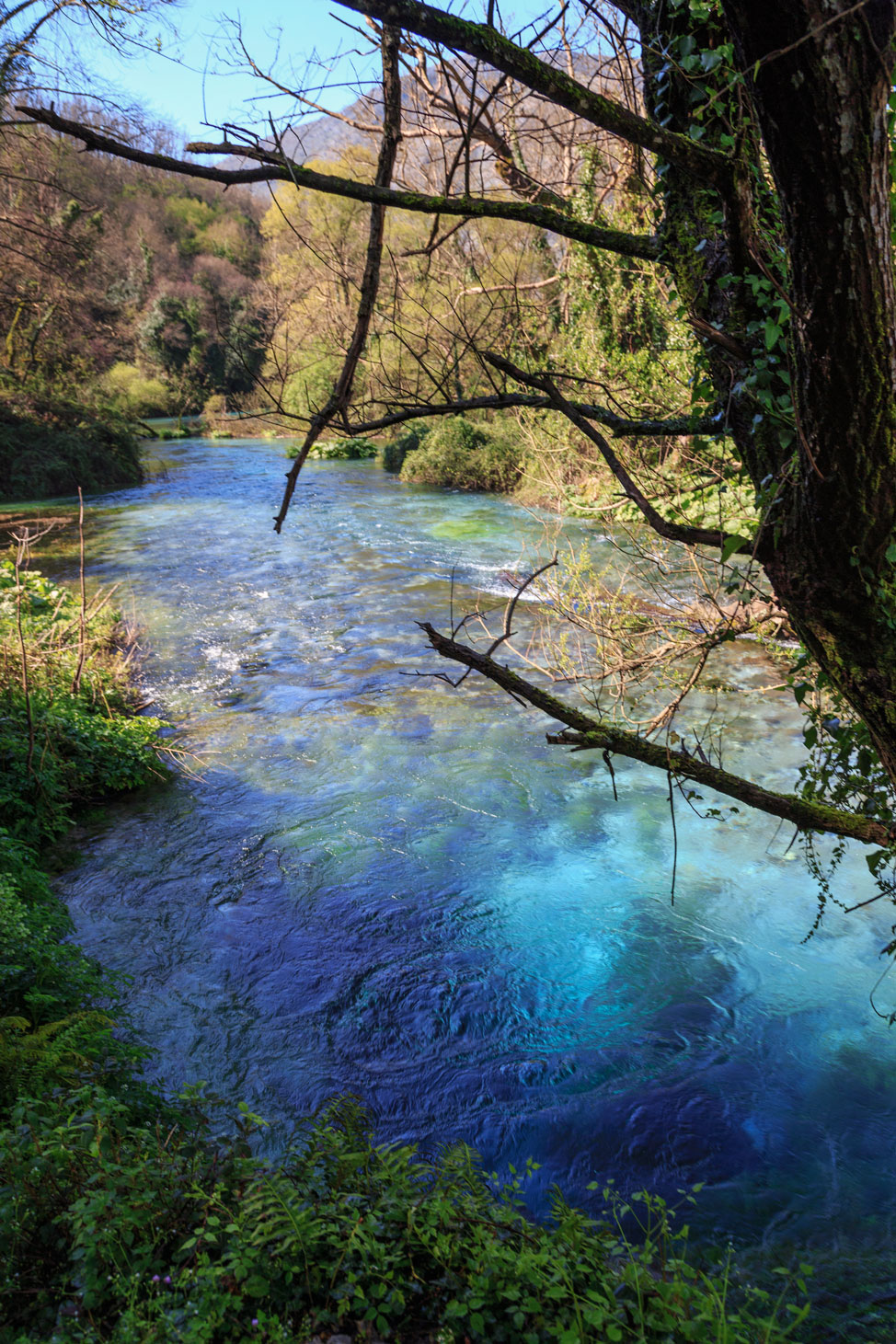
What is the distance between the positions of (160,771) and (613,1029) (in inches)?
182

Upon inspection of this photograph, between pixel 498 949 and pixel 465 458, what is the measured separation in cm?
1883

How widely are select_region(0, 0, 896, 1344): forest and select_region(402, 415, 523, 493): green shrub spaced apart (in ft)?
31.8

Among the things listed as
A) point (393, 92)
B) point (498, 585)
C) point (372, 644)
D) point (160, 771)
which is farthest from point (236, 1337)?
point (498, 585)

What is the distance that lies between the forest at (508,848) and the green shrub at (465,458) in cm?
970

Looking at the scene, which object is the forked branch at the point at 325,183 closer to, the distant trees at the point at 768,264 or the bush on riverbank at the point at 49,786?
the distant trees at the point at 768,264

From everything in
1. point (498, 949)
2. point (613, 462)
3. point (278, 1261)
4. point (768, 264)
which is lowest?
point (498, 949)

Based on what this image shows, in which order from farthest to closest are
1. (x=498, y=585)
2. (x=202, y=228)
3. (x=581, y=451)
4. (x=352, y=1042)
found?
1. (x=202, y=228)
2. (x=581, y=451)
3. (x=498, y=585)
4. (x=352, y=1042)

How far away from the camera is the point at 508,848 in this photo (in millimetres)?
6836

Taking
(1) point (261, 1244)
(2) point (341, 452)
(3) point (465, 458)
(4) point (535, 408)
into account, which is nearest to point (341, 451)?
(2) point (341, 452)

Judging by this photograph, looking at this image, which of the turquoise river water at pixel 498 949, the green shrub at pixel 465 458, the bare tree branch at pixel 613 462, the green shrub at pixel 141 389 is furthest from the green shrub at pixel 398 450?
the bare tree branch at pixel 613 462

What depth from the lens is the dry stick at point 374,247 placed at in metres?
2.81

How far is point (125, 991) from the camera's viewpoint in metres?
5.03

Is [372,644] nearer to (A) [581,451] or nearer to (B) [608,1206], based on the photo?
(A) [581,451]

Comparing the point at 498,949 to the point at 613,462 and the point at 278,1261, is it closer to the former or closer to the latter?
the point at 278,1261
